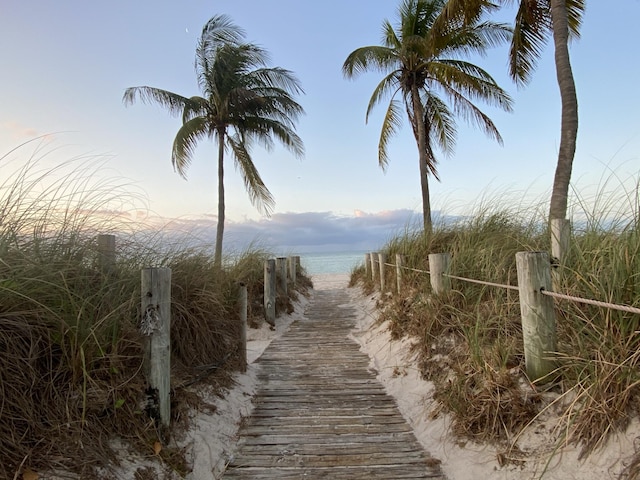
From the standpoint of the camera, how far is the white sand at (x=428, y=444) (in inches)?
82.7

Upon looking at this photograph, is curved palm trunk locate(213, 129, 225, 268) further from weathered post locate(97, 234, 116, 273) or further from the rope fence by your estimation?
the rope fence

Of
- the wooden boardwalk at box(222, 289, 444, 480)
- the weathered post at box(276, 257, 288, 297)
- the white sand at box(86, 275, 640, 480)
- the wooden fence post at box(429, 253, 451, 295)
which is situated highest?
the wooden fence post at box(429, 253, 451, 295)

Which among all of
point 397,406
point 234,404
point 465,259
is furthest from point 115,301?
point 465,259

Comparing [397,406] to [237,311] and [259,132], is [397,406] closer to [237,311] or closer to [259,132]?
[237,311]

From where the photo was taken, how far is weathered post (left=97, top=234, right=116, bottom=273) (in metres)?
3.21

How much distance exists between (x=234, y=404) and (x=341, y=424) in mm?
1035

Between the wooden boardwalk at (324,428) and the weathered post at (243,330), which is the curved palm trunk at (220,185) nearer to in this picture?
the wooden boardwalk at (324,428)

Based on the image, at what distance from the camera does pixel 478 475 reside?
2557 millimetres

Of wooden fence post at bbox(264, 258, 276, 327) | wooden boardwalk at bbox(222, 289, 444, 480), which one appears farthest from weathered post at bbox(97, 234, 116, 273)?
wooden fence post at bbox(264, 258, 276, 327)

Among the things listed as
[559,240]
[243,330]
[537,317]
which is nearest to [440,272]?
[559,240]

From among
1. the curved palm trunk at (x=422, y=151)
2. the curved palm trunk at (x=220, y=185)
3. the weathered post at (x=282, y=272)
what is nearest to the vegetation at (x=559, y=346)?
the weathered post at (x=282, y=272)

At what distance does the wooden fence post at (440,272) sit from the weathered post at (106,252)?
3559 mm

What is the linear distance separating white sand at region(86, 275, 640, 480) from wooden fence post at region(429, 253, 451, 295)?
0.85 metres

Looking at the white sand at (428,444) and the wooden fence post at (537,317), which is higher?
the wooden fence post at (537,317)
